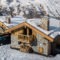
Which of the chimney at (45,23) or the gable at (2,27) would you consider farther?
the gable at (2,27)

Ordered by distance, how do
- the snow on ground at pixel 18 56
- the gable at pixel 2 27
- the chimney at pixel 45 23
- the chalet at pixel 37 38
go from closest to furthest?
the snow on ground at pixel 18 56
the chalet at pixel 37 38
the chimney at pixel 45 23
the gable at pixel 2 27

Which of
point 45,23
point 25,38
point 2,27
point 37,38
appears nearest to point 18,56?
point 25,38

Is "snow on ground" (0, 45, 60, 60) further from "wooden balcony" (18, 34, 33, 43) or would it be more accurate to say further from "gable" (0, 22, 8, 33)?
"gable" (0, 22, 8, 33)

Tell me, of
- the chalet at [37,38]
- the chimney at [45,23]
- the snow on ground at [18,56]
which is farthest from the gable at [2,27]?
the chimney at [45,23]

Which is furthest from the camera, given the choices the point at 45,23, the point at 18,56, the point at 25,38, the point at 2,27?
the point at 2,27

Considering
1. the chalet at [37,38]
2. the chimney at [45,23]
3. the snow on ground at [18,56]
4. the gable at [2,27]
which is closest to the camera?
the snow on ground at [18,56]

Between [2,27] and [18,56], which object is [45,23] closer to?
[18,56]

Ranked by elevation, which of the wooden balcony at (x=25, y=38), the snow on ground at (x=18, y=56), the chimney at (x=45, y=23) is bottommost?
the snow on ground at (x=18, y=56)

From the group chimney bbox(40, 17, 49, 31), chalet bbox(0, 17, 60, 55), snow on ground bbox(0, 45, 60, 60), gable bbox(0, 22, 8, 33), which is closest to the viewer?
snow on ground bbox(0, 45, 60, 60)

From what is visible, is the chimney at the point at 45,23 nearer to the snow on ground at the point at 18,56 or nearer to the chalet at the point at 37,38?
the chalet at the point at 37,38

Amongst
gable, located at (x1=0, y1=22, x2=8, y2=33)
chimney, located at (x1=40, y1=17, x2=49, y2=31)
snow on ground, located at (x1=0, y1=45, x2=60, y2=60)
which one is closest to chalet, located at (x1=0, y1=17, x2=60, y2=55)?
chimney, located at (x1=40, y1=17, x2=49, y2=31)

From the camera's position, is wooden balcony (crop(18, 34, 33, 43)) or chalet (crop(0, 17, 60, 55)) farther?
wooden balcony (crop(18, 34, 33, 43))

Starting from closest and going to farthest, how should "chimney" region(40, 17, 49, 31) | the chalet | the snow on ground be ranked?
the snow on ground < the chalet < "chimney" region(40, 17, 49, 31)

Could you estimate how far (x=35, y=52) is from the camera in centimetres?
1878
